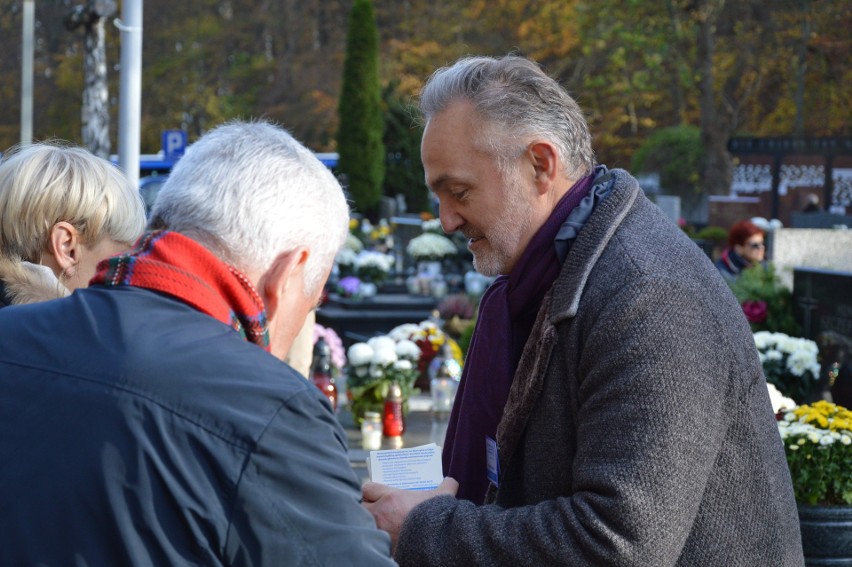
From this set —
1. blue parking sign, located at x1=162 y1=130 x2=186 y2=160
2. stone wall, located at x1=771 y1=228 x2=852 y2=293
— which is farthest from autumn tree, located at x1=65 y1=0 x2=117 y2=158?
stone wall, located at x1=771 y1=228 x2=852 y2=293

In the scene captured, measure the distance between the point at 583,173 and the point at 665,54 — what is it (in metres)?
27.5

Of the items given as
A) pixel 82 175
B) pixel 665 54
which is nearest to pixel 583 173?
pixel 82 175

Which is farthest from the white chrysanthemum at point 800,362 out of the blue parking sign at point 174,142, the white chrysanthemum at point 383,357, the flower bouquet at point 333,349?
the blue parking sign at point 174,142

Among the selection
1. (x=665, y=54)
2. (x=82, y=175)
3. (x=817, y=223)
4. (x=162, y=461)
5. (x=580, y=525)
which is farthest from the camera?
(x=665, y=54)

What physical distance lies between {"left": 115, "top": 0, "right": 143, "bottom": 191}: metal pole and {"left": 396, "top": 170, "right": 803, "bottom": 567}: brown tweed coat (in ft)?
23.3

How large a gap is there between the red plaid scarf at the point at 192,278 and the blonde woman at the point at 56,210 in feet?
4.32

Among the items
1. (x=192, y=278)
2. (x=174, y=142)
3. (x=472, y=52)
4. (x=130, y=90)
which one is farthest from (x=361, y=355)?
(x=472, y=52)

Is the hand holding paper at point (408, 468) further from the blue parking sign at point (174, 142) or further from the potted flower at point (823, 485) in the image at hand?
the blue parking sign at point (174, 142)

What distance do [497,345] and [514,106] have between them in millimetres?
500

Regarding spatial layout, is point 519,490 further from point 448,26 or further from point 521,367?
point 448,26

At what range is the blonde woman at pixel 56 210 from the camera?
2.90m

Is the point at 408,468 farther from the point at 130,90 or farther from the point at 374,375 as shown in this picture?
the point at 130,90

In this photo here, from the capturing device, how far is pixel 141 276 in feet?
5.19

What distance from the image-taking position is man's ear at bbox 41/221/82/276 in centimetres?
293
